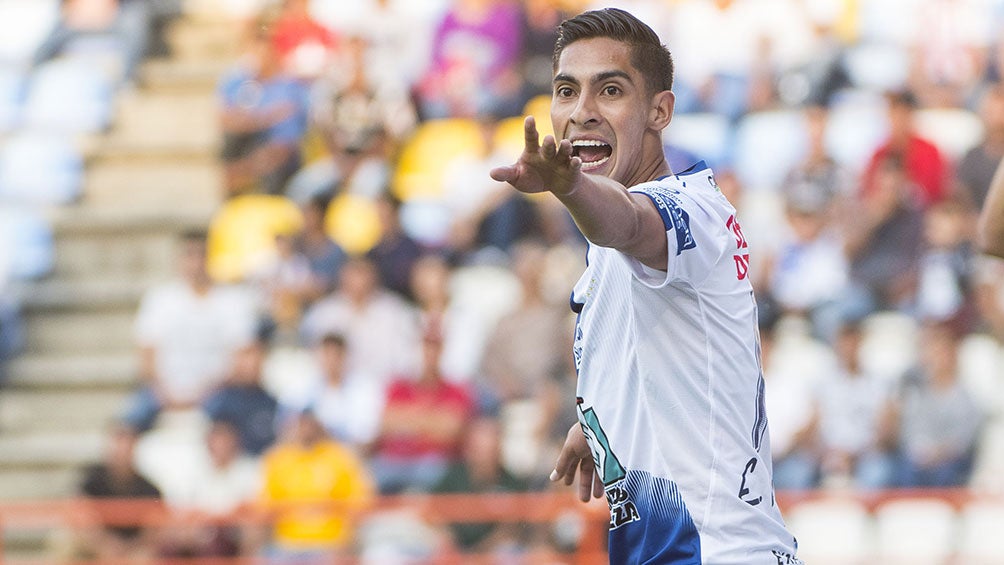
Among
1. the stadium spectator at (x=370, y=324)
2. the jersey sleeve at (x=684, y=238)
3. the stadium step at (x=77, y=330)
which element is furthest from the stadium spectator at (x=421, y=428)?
the jersey sleeve at (x=684, y=238)

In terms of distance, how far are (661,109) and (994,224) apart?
121cm

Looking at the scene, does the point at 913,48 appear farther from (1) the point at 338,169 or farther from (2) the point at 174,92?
(2) the point at 174,92

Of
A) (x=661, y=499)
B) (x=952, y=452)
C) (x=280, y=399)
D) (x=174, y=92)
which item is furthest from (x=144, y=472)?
(x=661, y=499)

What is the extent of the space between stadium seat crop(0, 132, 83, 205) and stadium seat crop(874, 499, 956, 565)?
838cm

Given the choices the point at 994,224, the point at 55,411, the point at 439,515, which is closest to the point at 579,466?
the point at 994,224

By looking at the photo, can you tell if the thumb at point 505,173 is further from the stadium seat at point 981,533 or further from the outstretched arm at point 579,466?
the stadium seat at point 981,533

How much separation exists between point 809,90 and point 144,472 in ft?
19.4

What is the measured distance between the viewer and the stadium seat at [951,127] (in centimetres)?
1209

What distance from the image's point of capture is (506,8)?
527 inches

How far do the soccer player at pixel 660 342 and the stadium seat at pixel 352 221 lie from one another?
8.57 meters

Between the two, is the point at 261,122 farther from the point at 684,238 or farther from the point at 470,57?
the point at 684,238

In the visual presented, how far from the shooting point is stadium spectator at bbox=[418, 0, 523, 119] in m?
13.2

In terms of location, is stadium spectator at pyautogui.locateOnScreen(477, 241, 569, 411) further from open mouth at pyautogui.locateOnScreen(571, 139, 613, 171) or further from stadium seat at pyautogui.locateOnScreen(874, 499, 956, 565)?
open mouth at pyautogui.locateOnScreen(571, 139, 613, 171)

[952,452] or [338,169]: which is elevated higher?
[338,169]
